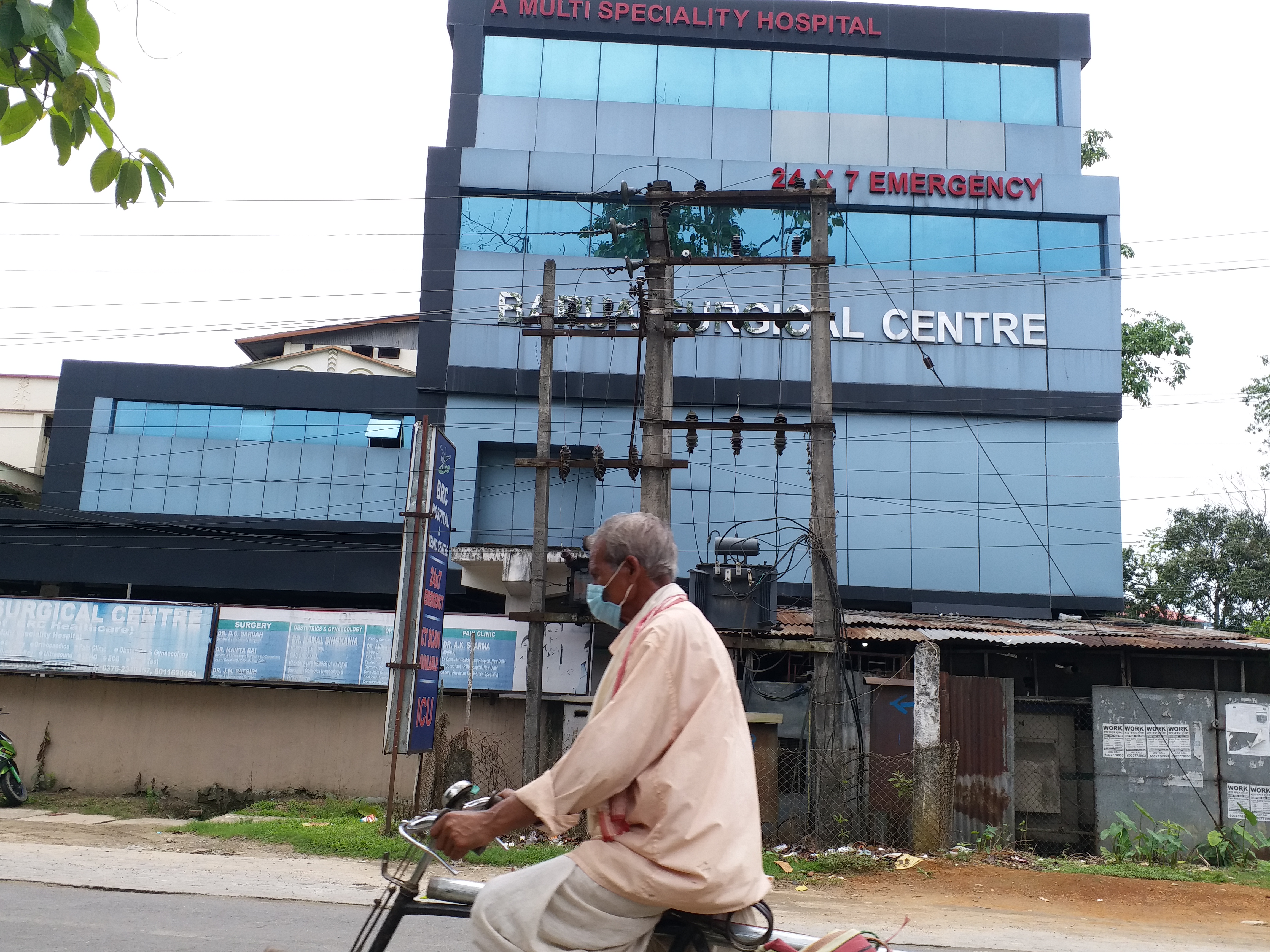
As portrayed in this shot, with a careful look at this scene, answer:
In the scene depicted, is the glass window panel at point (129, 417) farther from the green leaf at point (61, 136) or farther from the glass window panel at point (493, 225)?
the green leaf at point (61, 136)

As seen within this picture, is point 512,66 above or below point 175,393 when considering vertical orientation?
above

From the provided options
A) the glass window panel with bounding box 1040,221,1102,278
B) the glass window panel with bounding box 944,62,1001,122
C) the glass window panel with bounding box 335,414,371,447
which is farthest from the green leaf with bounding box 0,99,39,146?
the glass window panel with bounding box 944,62,1001,122

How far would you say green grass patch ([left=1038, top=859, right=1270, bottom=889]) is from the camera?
10922mm

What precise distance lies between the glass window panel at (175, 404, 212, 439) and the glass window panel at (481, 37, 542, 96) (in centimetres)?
1042

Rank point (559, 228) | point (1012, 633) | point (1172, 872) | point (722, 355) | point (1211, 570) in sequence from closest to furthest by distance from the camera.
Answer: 1. point (1172, 872)
2. point (1012, 633)
3. point (722, 355)
4. point (559, 228)
5. point (1211, 570)

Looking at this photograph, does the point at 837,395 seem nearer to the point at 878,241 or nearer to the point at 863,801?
the point at 878,241

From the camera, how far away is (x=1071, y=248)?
25406 millimetres

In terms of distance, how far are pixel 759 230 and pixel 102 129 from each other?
2261 centimetres

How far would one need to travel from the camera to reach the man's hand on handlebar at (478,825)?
2.50m

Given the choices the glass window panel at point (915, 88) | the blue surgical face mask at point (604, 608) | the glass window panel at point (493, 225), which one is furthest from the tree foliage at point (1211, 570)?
the blue surgical face mask at point (604, 608)

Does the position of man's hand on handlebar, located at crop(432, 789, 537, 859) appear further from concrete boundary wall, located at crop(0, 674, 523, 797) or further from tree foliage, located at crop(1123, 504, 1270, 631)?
tree foliage, located at crop(1123, 504, 1270, 631)

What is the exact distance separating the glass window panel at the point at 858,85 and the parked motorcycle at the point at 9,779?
2207 centimetres

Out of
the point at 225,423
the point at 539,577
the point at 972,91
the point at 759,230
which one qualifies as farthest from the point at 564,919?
the point at 972,91

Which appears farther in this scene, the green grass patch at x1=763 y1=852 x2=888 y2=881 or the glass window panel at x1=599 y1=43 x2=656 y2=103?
the glass window panel at x1=599 y1=43 x2=656 y2=103
